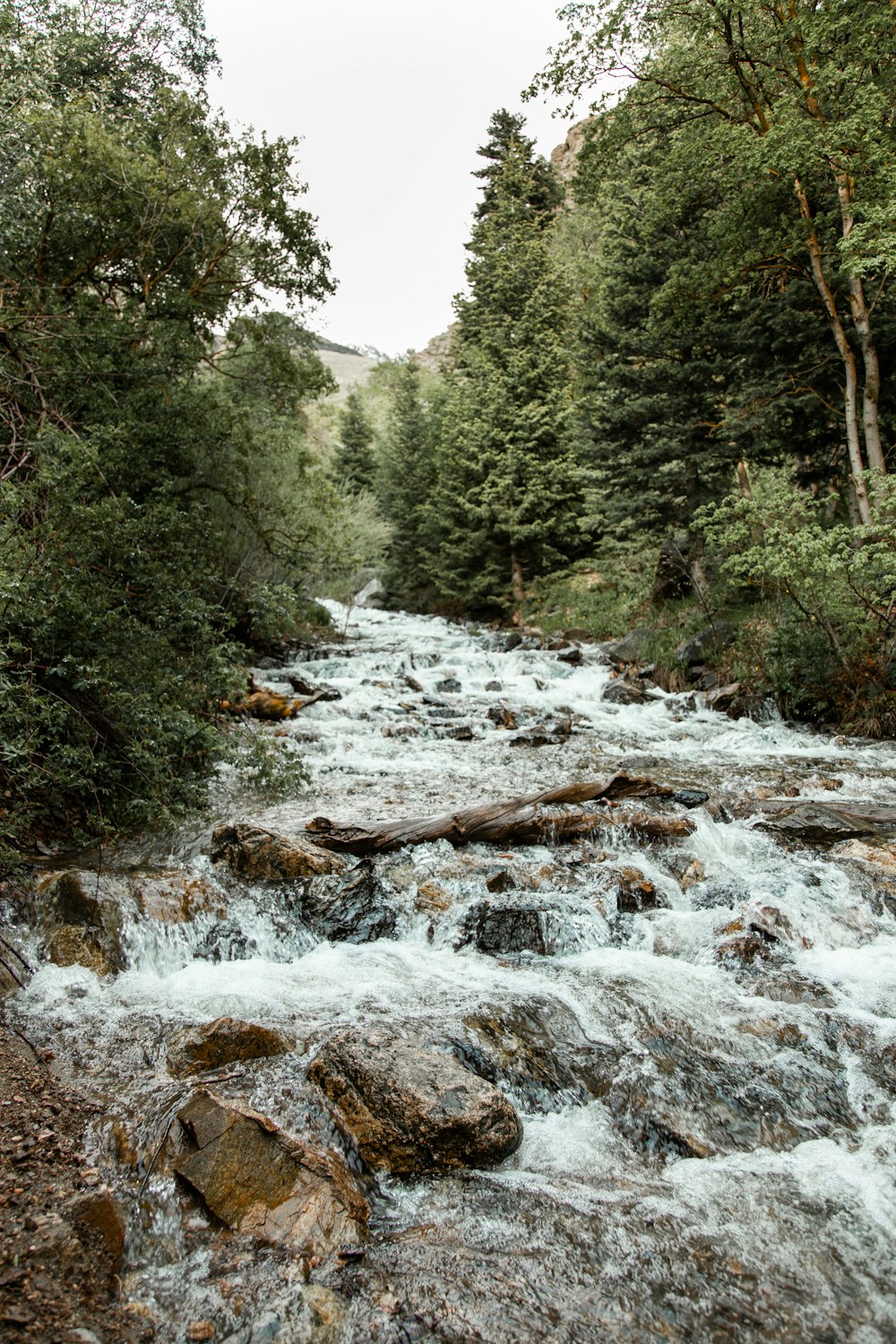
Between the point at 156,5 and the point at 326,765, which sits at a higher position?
the point at 156,5

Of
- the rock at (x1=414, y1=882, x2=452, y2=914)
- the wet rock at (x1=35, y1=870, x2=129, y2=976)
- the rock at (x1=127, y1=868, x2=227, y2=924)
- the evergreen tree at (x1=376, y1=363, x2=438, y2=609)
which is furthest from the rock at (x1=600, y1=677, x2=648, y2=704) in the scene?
the evergreen tree at (x1=376, y1=363, x2=438, y2=609)

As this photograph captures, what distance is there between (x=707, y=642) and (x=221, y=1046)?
35.9 feet

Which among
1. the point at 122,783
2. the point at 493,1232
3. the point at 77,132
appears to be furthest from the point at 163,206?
the point at 493,1232

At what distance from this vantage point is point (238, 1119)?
2.49 m

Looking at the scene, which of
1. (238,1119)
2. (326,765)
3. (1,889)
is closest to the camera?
(238,1119)

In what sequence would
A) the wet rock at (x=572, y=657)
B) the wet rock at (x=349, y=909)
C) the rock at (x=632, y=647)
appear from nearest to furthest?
the wet rock at (x=349, y=909) < the rock at (x=632, y=647) < the wet rock at (x=572, y=657)

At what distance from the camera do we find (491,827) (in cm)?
593

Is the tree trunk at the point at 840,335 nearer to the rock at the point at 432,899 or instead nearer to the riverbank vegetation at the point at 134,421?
the riverbank vegetation at the point at 134,421

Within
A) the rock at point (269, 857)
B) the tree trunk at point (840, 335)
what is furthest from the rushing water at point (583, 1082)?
the tree trunk at point (840, 335)

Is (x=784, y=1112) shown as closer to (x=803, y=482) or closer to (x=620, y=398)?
(x=803, y=482)

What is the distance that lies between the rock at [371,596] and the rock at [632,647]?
46.8 ft

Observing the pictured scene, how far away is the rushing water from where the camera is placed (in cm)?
204

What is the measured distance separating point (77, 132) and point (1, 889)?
10613 millimetres

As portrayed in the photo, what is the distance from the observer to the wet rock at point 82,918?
12.7 feet
